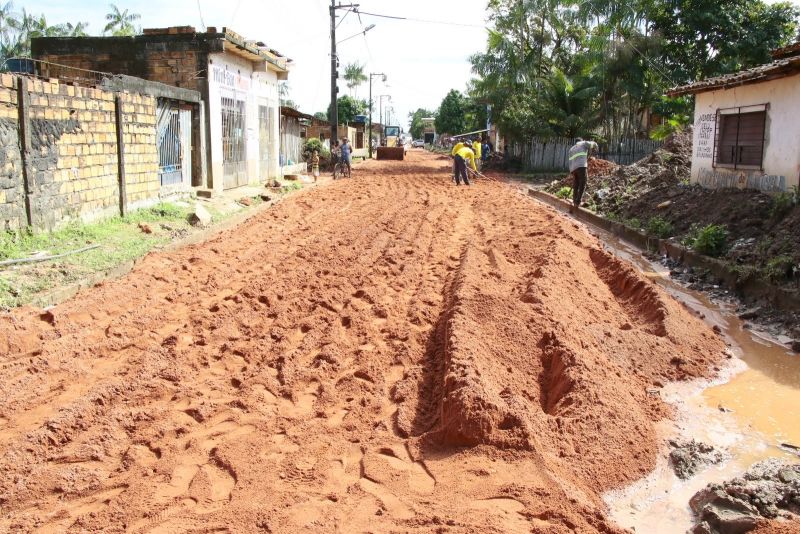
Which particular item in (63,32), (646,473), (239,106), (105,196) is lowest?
(646,473)

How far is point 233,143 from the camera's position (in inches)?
774

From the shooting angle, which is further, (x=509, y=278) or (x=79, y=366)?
(x=509, y=278)

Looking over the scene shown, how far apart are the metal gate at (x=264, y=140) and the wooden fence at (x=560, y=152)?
43.2 feet

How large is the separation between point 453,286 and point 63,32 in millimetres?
41196

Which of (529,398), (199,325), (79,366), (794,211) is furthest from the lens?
(794,211)

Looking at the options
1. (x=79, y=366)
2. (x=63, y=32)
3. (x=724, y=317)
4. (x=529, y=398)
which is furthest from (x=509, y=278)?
(x=63, y=32)

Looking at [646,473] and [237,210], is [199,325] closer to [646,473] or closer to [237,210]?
[646,473]

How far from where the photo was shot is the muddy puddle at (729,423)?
3861 mm

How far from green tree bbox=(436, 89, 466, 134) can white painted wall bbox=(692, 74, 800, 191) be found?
64343mm

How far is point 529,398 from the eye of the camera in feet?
16.3

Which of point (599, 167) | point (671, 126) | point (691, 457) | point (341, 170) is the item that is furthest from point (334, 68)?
point (691, 457)

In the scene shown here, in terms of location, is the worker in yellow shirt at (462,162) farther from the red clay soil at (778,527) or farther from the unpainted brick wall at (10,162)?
the red clay soil at (778,527)

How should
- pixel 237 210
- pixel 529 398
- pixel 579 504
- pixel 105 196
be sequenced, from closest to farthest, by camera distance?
1. pixel 579 504
2. pixel 529 398
3. pixel 105 196
4. pixel 237 210

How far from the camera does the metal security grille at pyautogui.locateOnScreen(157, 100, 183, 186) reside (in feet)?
47.7
